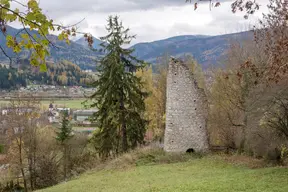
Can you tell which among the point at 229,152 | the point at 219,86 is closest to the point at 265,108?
the point at 229,152

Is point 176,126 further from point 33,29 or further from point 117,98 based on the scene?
point 33,29

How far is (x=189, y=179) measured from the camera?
49.3 feet

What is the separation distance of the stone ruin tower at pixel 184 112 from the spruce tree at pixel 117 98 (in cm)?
505

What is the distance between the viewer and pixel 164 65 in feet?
133

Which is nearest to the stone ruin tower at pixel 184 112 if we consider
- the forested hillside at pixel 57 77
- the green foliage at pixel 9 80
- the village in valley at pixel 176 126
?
the village in valley at pixel 176 126

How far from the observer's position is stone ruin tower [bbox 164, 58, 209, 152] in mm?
21797

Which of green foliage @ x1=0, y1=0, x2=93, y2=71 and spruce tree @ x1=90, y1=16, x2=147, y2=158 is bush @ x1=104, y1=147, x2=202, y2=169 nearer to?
spruce tree @ x1=90, y1=16, x2=147, y2=158

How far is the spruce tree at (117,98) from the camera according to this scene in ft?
85.5

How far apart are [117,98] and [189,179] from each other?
1203 cm

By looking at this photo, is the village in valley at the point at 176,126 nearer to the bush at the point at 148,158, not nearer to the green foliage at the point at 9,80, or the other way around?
the bush at the point at 148,158

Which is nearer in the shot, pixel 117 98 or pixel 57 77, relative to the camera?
pixel 117 98

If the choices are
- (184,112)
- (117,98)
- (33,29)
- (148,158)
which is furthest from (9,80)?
(33,29)

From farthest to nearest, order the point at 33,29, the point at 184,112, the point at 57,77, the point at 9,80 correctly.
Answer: the point at 57,77 → the point at 9,80 → the point at 184,112 → the point at 33,29

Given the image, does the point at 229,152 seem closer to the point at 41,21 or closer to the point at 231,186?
the point at 231,186
